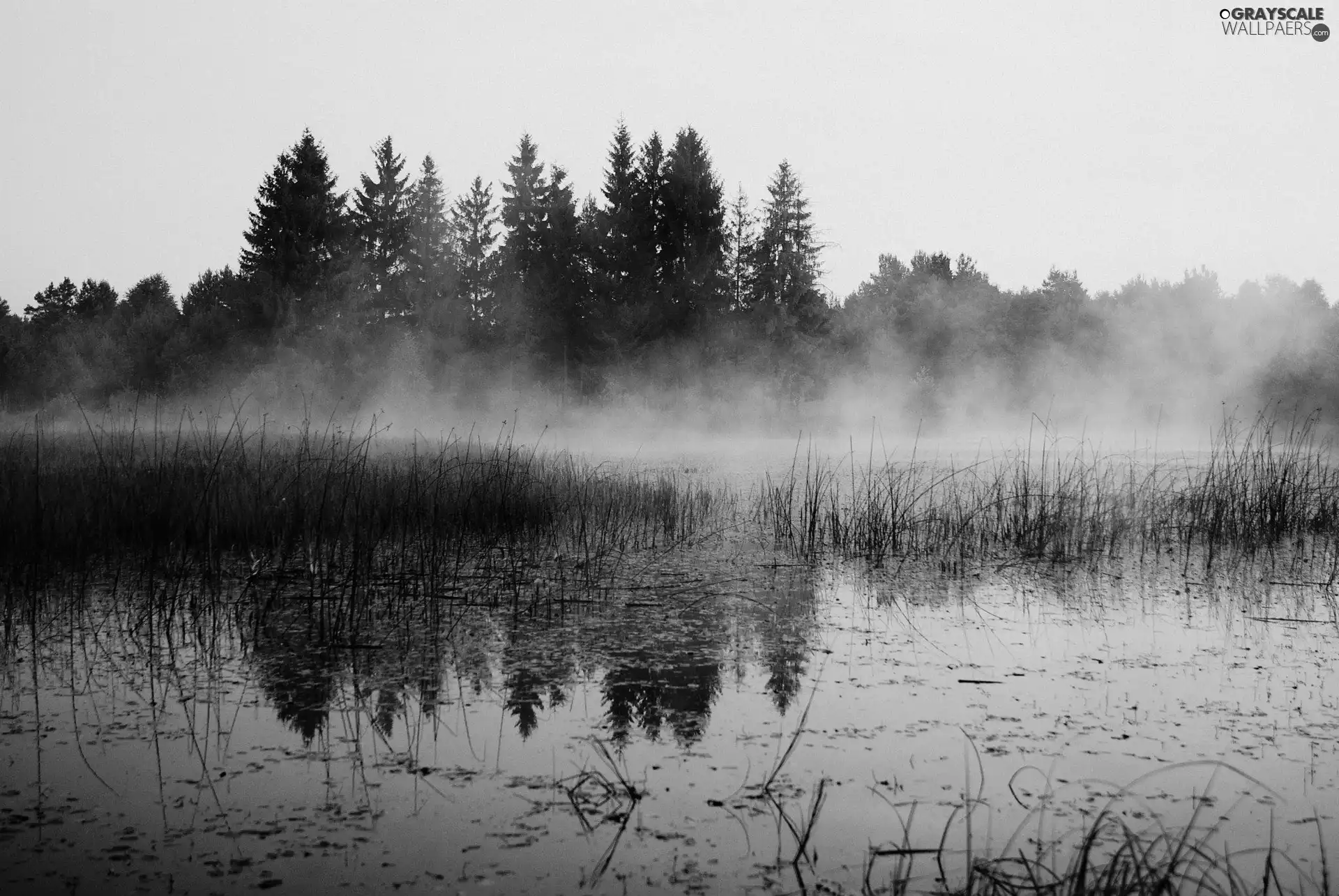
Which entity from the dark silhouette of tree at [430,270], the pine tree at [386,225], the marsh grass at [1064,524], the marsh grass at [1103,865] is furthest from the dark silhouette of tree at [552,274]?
the marsh grass at [1103,865]

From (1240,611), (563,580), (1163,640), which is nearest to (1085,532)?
(1240,611)

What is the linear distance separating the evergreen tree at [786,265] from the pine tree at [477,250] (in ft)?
31.6

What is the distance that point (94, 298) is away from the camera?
5569 centimetres

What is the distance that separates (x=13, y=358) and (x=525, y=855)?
1969 inches

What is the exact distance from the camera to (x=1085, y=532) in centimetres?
651

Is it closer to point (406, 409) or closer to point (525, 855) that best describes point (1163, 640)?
point (525, 855)

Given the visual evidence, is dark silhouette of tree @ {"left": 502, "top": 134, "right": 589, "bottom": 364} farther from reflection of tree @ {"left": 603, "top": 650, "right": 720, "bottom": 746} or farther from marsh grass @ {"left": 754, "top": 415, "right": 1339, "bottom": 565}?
reflection of tree @ {"left": 603, "top": 650, "right": 720, "bottom": 746}

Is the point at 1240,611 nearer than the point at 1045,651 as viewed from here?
No

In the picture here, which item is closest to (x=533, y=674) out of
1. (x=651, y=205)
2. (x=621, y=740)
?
(x=621, y=740)

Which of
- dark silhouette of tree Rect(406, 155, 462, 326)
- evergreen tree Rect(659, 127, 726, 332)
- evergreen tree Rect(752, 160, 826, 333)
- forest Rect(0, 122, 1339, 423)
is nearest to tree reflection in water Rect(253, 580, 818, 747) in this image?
forest Rect(0, 122, 1339, 423)

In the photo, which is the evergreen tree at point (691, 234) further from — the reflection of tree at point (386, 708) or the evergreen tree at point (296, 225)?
the reflection of tree at point (386, 708)

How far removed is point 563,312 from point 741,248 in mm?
7306

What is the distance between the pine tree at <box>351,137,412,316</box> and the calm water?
27.8m

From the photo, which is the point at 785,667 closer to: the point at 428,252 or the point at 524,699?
the point at 524,699
